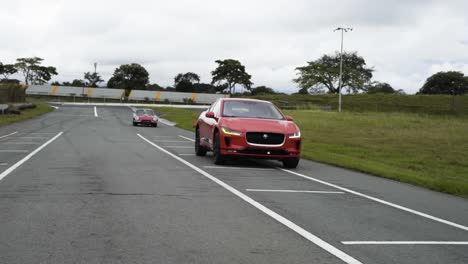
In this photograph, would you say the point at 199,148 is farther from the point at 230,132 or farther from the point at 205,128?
the point at 230,132

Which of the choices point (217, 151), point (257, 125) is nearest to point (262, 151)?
point (257, 125)

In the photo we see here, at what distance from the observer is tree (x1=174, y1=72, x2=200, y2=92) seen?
15275 cm

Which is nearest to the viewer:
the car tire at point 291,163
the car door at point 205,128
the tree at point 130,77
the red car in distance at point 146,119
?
the car tire at point 291,163

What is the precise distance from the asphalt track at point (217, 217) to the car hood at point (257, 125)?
1.27m


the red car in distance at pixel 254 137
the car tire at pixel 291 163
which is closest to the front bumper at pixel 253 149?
the red car in distance at pixel 254 137

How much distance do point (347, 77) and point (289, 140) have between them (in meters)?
95.7

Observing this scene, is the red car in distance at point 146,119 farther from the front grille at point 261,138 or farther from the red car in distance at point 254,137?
the front grille at point 261,138

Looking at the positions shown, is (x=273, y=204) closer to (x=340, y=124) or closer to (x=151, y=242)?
(x=151, y=242)

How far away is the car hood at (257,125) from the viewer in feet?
41.9

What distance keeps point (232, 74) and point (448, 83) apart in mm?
47305

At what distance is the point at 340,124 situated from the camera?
36.5 m

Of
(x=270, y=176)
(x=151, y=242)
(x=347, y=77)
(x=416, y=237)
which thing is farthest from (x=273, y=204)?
(x=347, y=77)

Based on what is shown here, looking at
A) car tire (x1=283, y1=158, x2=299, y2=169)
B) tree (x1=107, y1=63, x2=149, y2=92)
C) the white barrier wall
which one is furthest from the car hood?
tree (x1=107, y1=63, x2=149, y2=92)

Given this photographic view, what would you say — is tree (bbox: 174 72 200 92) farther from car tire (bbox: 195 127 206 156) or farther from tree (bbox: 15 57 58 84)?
car tire (bbox: 195 127 206 156)
